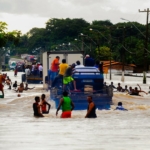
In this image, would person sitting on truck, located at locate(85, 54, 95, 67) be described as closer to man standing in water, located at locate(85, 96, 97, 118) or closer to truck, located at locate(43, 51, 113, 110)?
truck, located at locate(43, 51, 113, 110)

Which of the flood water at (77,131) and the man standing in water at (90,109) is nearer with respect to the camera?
the flood water at (77,131)

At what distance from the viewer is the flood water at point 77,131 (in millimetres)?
18172

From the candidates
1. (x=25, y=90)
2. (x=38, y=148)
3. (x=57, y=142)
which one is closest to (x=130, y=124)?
(x=57, y=142)

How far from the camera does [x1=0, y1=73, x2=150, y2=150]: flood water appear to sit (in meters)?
18.2

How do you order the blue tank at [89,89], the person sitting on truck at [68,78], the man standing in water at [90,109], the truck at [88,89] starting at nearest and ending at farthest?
the man standing in water at [90,109] < the truck at [88,89] < the blue tank at [89,89] < the person sitting on truck at [68,78]

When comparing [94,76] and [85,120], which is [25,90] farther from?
[85,120]

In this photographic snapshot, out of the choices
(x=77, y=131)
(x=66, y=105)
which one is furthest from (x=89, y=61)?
(x=77, y=131)

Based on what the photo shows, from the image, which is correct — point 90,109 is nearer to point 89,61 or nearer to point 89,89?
point 89,89

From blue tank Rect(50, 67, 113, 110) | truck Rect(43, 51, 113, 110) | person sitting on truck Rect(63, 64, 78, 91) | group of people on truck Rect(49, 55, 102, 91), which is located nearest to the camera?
truck Rect(43, 51, 113, 110)

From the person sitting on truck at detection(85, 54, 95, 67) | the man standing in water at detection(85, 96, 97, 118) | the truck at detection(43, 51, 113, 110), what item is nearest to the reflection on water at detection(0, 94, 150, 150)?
the man standing in water at detection(85, 96, 97, 118)

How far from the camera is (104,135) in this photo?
21.0 meters

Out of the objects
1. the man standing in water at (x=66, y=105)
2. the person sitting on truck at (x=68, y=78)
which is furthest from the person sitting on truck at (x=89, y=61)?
the man standing in water at (x=66, y=105)

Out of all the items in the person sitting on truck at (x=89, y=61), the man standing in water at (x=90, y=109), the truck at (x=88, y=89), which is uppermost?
the person sitting on truck at (x=89, y=61)

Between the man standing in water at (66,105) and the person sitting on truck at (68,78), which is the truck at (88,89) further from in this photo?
the man standing in water at (66,105)
